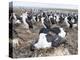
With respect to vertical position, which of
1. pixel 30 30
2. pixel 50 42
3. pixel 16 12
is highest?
pixel 16 12

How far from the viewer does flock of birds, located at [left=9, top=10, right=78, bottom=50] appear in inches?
69.1

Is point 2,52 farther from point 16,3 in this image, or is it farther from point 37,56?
point 16,3

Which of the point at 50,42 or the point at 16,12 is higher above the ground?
the point at 16,12

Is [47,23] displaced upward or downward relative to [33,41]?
upward

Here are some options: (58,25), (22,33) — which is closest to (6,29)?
(22,33)

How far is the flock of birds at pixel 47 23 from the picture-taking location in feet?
5.75

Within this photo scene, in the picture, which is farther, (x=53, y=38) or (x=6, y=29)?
(x=53, y=38)

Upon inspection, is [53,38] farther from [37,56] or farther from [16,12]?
[16,12]

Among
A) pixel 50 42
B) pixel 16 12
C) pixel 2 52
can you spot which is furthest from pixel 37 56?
pixel 16 12

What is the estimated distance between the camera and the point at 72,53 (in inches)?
76.1

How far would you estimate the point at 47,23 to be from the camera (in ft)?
6.04

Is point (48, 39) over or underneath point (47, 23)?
underneath

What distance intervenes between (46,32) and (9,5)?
445mm

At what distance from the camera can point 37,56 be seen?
1811mm
